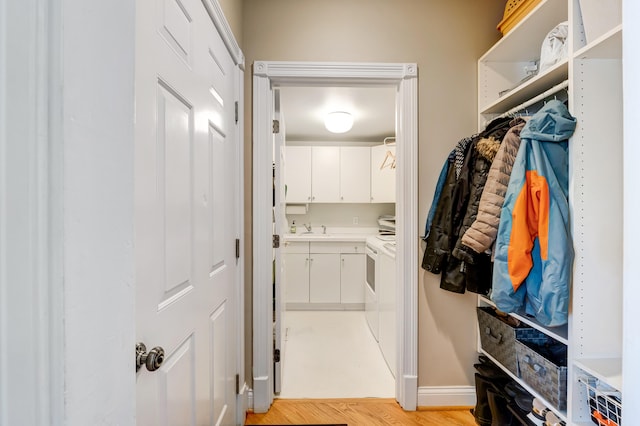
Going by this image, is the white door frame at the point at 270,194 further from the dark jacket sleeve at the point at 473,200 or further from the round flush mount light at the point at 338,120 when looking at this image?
the round flush mount light at the point at 338,120

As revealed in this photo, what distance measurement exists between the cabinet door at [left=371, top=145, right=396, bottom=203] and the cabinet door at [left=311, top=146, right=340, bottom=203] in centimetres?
47

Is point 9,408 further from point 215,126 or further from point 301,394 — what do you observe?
point 301,394

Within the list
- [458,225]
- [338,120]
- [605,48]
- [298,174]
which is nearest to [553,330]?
[458,225]

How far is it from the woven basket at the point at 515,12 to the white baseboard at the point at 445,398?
208 centimetres

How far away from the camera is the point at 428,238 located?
1680mm

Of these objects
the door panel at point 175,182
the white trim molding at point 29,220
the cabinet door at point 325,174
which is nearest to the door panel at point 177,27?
the door panel at point 175,182

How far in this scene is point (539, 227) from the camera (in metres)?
1.12

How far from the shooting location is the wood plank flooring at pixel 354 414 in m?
1.64

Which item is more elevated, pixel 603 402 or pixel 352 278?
pixel 603 402

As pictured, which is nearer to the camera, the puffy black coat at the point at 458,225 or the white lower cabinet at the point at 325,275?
the puffy black coat at the point at 458,225

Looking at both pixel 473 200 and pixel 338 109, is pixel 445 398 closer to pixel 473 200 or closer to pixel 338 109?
pixel 473 200

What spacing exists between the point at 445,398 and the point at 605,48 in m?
1.84

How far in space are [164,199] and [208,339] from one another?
64 cm

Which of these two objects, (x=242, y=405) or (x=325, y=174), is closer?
(x=242, y=405)
